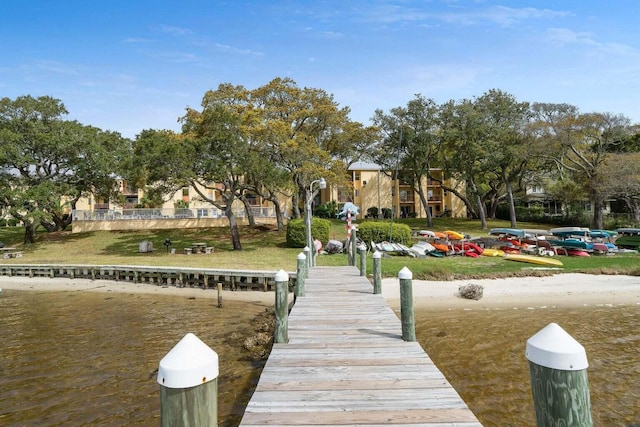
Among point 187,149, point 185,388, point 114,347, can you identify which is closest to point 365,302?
point 114,347

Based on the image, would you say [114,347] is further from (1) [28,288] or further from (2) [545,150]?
(2) [545,150]

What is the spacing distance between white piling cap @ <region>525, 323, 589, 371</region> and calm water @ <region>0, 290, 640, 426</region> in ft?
14.8

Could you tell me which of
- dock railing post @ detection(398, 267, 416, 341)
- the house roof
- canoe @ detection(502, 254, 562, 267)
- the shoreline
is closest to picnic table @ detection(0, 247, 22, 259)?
the shoreline

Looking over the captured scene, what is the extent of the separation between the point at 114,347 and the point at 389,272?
10.3m

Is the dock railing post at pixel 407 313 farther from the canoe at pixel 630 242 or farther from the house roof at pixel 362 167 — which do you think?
the house roof at pixel 362 167

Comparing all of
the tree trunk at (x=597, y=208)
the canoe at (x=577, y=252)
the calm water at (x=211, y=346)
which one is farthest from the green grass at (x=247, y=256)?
the tree trunk at (x=597, y=208)

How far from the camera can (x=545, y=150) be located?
29.0 meters

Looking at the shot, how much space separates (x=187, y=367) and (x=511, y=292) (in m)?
14.5

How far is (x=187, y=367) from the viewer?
1822 millimetres

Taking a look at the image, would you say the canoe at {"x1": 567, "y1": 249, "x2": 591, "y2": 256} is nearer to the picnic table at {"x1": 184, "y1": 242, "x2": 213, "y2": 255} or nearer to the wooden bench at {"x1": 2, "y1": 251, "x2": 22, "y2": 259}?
the picnic table at {"x1": 184, "y1": 242, "x2": 213, "y2": 255}

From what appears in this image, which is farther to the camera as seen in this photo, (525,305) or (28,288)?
(28,288)

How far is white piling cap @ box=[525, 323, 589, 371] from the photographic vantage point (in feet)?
6.13

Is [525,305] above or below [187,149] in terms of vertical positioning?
below

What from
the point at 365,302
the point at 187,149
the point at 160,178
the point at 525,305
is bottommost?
the point at 525,305
